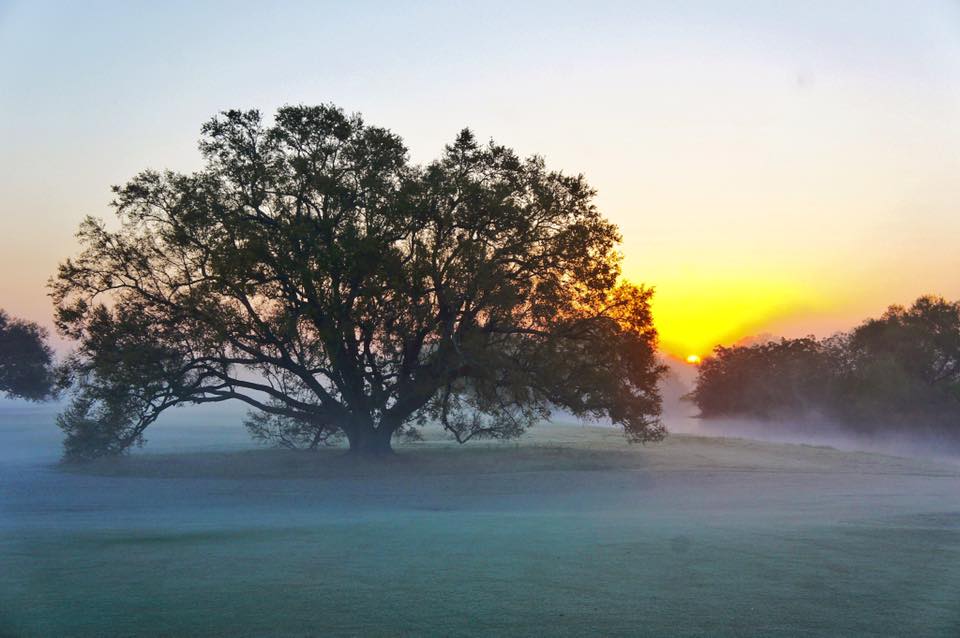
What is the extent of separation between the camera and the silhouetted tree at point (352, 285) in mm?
24141

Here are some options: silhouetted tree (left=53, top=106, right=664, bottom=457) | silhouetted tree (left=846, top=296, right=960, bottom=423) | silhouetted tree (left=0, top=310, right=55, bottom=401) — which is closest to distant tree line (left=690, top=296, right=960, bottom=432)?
silhouetted tree (left=846, top=296, right=960, bottom=423)

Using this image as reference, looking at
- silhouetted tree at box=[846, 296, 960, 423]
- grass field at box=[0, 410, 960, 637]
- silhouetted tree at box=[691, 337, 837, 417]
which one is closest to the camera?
grass field at box=[0, 410, 960, 637]

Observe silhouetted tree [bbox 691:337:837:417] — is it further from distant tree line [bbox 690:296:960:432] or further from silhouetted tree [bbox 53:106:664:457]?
silhouetted tree [bbox 53:106:664:457]

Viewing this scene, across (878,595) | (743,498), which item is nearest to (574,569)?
(878,595)

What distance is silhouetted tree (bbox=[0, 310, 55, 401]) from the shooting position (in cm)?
5294

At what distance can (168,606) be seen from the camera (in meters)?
7.63

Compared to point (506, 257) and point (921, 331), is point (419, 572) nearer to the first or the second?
point (506, 257)

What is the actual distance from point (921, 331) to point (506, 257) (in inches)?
1566

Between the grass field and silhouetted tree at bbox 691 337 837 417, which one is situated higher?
silhouetted tree at bbox 691 337 837 417

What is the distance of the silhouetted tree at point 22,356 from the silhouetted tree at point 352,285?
31608mm

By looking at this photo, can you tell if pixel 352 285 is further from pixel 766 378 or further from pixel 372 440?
pixel 766 378

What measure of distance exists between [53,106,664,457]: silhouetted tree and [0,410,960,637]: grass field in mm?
3818

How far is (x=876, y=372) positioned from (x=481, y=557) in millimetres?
49813

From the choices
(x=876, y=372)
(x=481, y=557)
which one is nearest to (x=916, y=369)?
(x=876, y=372)
